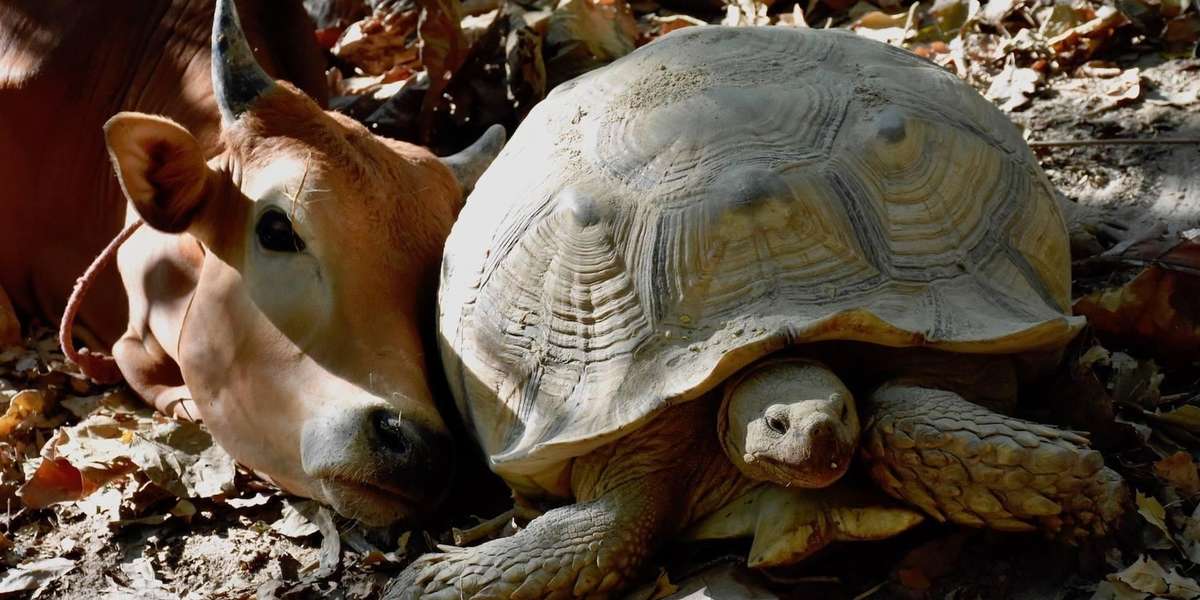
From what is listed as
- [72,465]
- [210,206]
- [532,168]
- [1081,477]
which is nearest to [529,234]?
[532,168]

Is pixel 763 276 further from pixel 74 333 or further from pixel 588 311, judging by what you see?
pixel 74 333

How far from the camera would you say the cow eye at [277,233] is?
3820 millimetres

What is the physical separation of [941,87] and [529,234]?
4.21 feet

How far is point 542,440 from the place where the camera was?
10.5 ft

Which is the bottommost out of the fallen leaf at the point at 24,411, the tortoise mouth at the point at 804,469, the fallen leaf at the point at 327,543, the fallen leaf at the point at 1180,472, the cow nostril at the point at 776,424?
the fallen leaf at the point at 24,411

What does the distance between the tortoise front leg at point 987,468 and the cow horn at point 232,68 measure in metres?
2.25

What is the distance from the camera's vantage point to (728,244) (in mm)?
3129

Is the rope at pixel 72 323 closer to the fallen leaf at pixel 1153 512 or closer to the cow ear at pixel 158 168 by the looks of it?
the cow ear at pixel 158 168

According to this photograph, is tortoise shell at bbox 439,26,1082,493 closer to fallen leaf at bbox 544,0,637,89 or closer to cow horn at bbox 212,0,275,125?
cow horn at bbox 212,0,275,125

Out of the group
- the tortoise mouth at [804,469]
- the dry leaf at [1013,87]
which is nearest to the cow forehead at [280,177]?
the tortoise mouth at [804,469]

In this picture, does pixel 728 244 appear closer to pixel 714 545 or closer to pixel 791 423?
pixel 791 423

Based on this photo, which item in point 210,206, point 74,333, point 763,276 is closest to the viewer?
point 763,276

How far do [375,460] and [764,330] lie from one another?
1.20 m

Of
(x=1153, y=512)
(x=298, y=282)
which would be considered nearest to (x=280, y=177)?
(x=298, y=282)
